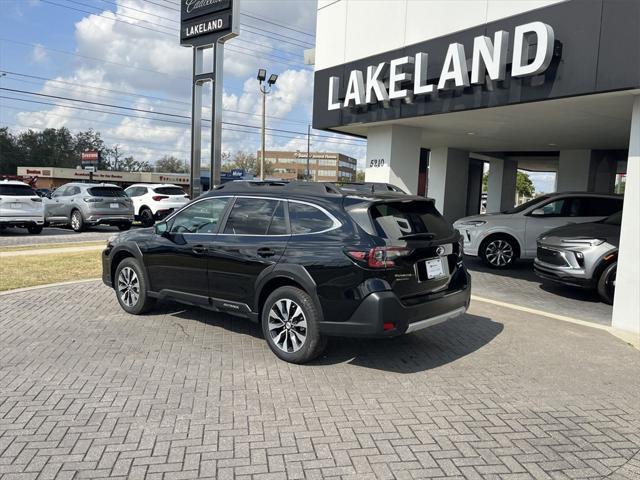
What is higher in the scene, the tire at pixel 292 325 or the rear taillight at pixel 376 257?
the rear taillight at pixel 376 257

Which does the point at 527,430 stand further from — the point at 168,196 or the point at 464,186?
the point at 168,196

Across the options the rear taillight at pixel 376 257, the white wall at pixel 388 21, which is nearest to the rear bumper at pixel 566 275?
the white wall at pixel 388 21

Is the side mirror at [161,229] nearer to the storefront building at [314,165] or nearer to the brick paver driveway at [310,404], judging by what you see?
the brick paver driveway at [310,404]

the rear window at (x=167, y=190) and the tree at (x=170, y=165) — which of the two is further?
the tree at (x=170, y=165)

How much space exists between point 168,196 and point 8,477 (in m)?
17.6

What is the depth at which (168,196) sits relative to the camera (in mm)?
19812

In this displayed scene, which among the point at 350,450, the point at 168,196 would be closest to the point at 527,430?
the point at 350,450

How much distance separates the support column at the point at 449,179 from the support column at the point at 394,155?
6.79 metres

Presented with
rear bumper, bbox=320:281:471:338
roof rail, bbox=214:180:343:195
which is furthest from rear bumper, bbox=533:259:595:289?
roof rail, bbox=214:180:343:195

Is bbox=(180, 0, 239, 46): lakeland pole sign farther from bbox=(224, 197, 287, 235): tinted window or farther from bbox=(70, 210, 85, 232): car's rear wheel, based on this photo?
bbox=(70, 210, 85, 232): car's rear wheel

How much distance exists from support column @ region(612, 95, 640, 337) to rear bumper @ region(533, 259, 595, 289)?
4.91 feet

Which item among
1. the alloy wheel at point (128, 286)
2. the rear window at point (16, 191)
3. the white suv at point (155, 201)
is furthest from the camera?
the white suv at point (155, 201)

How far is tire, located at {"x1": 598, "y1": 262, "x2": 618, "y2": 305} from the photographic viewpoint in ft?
A: 25.8

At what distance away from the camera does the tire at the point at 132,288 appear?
638cm
